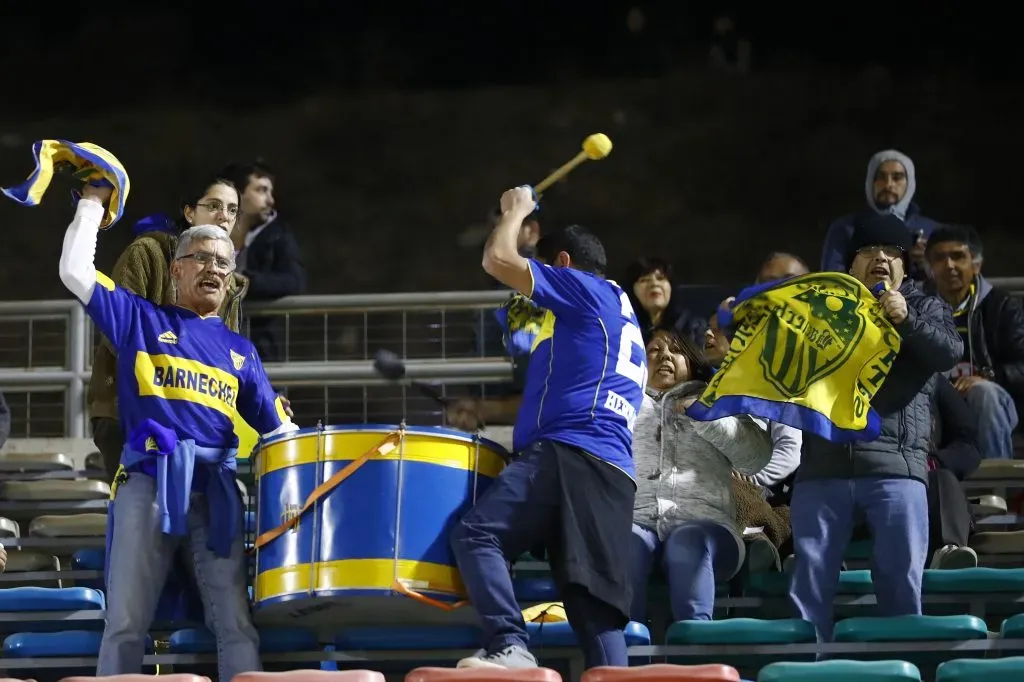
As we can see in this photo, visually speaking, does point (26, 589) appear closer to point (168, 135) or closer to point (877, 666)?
point (877, 666)

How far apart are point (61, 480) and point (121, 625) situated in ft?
Answer: 6.93

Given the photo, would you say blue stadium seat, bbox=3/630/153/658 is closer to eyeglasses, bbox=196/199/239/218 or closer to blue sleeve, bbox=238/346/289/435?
blue sleeve, bbox=238/346/289/435

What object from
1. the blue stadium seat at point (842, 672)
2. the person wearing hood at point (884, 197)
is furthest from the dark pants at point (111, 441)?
the person wearing hood at point (884, 197)

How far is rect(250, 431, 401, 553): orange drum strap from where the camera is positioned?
19.7ft

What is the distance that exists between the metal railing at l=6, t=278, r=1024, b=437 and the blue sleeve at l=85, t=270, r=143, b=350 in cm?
271

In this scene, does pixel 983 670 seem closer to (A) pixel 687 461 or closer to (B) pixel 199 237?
(A) pixel 687 461

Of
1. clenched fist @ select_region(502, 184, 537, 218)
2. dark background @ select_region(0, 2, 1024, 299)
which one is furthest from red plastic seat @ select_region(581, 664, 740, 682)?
dark background @ select_region(0, 2, 1024, 299)

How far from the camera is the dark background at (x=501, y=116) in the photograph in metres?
12.1

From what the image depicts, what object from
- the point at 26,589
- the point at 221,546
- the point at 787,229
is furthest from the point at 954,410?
the point at 787,229

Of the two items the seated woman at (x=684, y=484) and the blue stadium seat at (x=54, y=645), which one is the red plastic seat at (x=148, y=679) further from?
the seated woman at (x=684, y=484)

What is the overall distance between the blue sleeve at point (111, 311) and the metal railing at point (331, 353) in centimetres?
271

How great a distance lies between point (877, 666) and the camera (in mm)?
5688

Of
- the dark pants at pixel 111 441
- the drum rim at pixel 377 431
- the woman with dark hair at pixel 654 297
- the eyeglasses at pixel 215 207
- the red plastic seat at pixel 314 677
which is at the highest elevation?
the eyeglasses at pixel 215 207

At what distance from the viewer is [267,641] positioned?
6199mm
